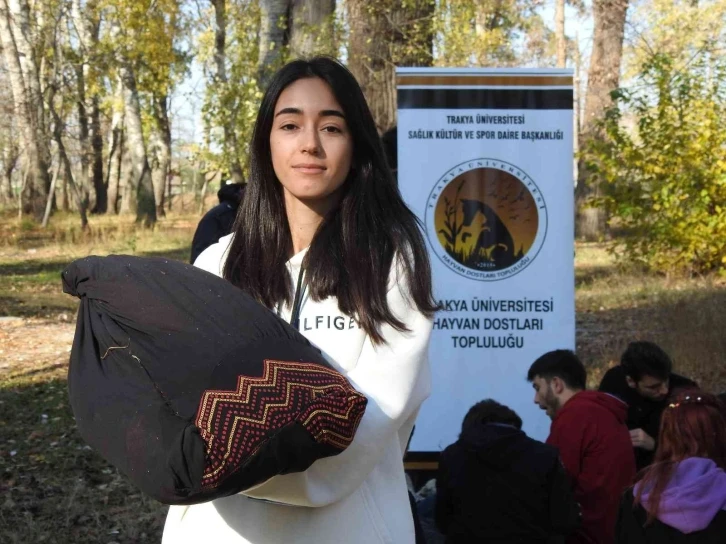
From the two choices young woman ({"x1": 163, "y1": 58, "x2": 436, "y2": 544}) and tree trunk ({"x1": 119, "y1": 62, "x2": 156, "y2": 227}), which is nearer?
young woman ({"x1": 163, "y1": 58, "x2": 436, "y2": 544})

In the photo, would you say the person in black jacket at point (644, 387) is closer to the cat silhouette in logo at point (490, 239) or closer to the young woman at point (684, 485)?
the cat silhouette in logo at point (490, 239)

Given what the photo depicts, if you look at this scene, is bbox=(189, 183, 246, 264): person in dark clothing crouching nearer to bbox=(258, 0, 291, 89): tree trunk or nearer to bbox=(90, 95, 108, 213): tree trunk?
bbox=(258, 0, 291, 89): tree trunk

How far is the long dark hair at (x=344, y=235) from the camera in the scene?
190cm

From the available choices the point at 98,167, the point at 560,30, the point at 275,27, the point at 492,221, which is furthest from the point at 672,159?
the point at 98,167

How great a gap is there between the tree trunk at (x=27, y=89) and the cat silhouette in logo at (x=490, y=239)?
16348 mm

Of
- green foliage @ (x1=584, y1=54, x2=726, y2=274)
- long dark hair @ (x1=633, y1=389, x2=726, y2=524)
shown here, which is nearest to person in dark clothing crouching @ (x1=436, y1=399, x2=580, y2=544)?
long dark hair @ (x1=633, y1=389, x2=726, y2=524)

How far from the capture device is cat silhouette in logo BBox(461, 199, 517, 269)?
5824 millimetres

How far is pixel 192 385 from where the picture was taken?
1.58 metres

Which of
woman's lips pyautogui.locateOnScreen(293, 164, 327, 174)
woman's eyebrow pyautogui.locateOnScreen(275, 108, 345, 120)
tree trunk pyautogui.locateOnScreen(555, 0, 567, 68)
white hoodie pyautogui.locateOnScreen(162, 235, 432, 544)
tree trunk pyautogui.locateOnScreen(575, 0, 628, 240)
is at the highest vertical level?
tree trunk pyautogui.locateOnScreen(555, 0, 567, 68)

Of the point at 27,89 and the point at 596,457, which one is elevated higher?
the point at 27,89

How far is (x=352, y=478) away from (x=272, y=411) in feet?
0.92

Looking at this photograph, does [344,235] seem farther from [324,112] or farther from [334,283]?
[324,112]

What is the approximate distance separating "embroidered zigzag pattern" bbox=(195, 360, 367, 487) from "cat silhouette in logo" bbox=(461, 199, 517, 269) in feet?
13.9

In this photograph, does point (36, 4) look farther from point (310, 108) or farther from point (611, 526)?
point (310, 108)
